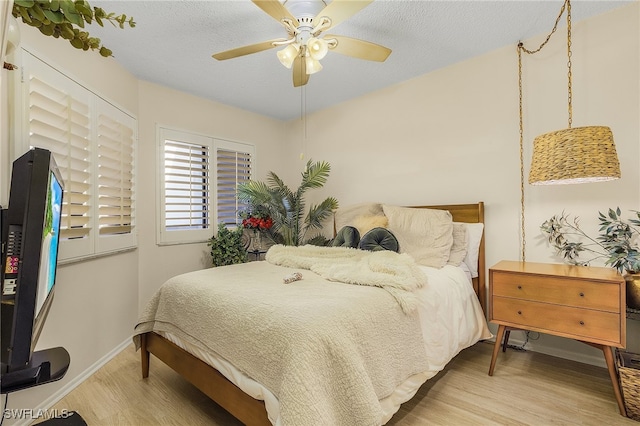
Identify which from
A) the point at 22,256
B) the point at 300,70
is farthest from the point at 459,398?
the point at 300,70

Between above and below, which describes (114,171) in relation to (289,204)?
above

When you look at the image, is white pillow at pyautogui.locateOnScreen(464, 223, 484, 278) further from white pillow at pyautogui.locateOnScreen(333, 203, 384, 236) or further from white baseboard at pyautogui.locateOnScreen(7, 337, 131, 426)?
white baseboard at pyautogui.locateOnScreen(7, 337, 131, 426)

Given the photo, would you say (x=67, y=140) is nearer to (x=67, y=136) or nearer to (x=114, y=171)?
(x=67, y=136)

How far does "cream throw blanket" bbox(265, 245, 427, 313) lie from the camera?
5.98ft

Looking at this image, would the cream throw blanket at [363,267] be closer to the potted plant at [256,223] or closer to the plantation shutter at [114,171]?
the potted plant at [256,223]

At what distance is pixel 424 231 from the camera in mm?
2666

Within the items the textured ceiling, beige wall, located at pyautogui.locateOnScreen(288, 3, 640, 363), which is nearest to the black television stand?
the textured ceiling

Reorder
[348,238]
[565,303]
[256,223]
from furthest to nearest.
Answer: [256,223] → [348,238] → [565,303]

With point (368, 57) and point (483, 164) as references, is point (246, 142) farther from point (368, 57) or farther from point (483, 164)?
point (483, 164)

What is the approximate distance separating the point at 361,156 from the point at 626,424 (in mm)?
3026

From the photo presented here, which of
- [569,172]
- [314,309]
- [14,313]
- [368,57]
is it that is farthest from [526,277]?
[14,313]

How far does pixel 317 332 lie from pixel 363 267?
0.88 metres

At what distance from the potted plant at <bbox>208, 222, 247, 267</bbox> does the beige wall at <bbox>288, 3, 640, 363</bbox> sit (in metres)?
1.44

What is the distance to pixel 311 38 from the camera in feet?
6.60
